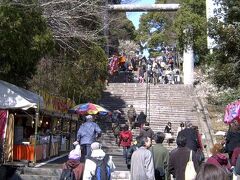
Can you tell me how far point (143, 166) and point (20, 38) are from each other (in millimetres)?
8374

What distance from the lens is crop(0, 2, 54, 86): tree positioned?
14940mm

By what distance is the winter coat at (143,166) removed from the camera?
8641mm

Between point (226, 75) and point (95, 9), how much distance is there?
7.08 metres

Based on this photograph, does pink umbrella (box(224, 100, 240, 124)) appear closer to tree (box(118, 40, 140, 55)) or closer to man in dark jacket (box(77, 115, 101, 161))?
man in dark jacket (box(77, 115, 101, 161))

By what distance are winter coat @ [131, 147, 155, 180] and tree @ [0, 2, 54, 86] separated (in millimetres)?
7546

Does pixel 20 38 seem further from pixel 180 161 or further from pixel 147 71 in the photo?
pixel 147 71

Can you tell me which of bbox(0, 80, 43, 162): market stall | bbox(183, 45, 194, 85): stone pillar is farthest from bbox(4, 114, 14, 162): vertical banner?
bbox(183, 45, 194, 85): stone pillar

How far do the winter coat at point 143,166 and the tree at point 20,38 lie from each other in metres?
7.55

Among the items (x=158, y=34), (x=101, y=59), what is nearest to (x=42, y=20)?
(x=101, y=59)

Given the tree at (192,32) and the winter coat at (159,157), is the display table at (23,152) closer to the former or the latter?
the winter coat at (159,157)

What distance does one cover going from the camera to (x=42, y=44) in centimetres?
1684

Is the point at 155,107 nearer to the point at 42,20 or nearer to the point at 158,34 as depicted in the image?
the point at 42,20

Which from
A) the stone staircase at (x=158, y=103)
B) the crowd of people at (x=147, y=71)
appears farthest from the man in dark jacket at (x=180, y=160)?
the crowd of people at (x=147, y=71)

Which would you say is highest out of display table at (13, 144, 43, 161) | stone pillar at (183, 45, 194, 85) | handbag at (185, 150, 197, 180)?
stone pillar at (183, 45, 194, 85)
